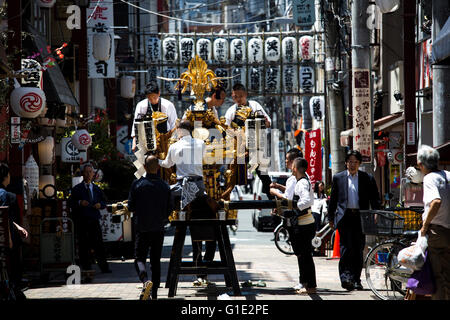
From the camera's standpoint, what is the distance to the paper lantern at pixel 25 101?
50.5 feet

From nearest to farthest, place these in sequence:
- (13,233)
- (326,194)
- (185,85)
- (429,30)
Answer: (13,233)
(185,85)
(429,30)
(326,194)

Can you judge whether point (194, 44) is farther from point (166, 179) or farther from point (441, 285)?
point (441, 285)

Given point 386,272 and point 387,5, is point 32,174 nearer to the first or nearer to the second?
point 387,5

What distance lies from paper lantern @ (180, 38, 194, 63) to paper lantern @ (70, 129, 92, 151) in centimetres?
1780

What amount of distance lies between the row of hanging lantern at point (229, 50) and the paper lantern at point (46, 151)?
19.2m

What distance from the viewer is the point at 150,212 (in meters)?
11.0

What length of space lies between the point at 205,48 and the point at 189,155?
96.5 ft

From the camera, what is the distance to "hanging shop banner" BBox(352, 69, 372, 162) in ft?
54.5

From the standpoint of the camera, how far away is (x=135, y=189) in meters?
11.1

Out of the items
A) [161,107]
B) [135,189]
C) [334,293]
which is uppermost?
[161,107]

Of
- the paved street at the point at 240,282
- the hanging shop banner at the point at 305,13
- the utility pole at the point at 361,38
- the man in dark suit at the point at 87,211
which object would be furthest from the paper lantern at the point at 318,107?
the man in dark suit at the point at 87,211

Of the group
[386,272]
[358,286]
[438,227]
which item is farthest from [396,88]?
[438,227]

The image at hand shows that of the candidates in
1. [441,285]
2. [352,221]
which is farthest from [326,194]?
[441,285]

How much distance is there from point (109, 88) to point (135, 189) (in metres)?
28.1
